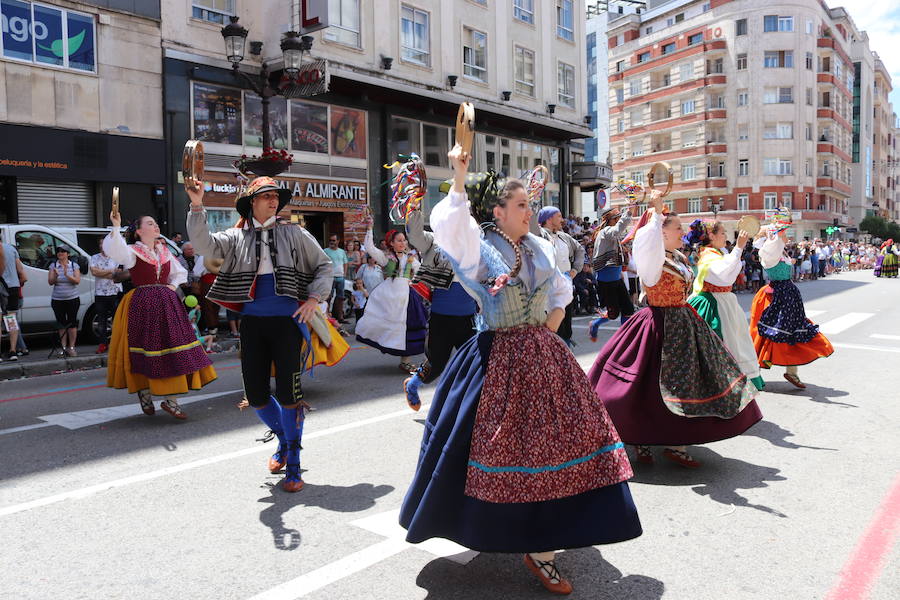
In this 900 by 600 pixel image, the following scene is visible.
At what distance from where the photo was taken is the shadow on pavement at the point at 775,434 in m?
5.62

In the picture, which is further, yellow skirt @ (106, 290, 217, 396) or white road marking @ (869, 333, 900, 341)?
white road marking @ (869, 333, 900, 341)

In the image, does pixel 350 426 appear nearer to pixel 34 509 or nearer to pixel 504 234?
pixel 34 509

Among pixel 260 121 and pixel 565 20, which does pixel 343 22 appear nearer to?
pixel 260 121

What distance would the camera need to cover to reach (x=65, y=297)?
10797mm

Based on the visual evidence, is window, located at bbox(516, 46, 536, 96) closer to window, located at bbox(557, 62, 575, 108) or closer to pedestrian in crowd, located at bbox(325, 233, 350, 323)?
window, located at bbox(557, 62, 575, 108)

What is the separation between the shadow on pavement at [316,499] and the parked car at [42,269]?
7.40 metres

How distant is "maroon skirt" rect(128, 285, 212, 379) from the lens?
6543 millimetres

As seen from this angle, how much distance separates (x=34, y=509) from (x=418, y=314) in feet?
17.3

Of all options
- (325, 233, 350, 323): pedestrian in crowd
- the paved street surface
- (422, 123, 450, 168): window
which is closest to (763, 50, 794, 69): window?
(422, 123, 450, 168): window

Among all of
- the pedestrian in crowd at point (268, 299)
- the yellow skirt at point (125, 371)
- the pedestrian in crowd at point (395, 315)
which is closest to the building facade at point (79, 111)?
the pedestrian in crowd at point (395, 315)

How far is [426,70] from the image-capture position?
74.1 feet

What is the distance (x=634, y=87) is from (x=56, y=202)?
190ft

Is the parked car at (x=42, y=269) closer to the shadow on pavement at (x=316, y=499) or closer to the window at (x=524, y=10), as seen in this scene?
the shadow on pavement at (x=316, y=499)

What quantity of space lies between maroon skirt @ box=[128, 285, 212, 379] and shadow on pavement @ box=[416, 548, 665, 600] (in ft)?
12.8
